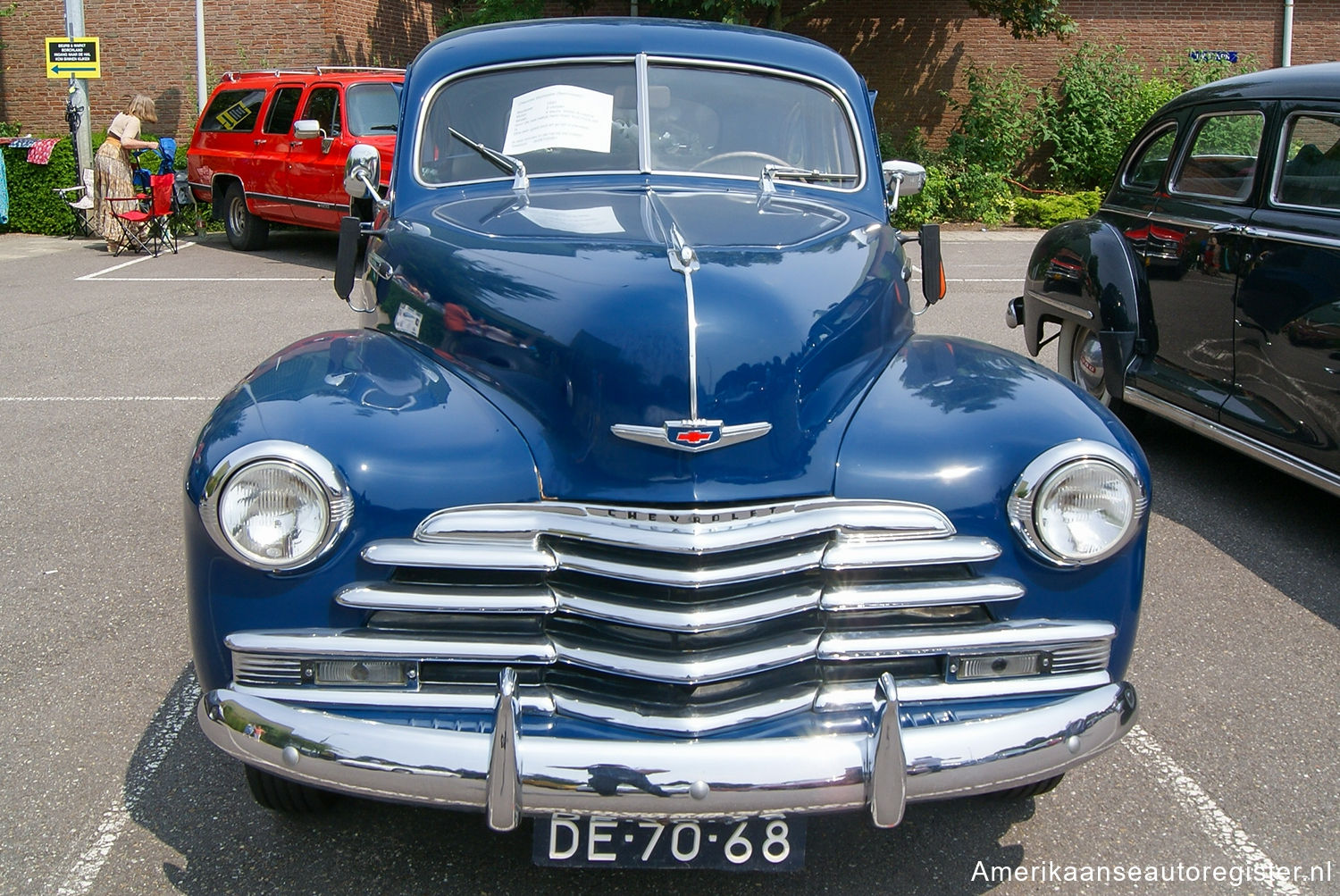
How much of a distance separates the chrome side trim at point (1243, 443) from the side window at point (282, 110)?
10374 mm

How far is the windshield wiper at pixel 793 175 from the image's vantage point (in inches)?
153

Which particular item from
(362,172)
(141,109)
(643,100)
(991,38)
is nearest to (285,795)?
(362,172)

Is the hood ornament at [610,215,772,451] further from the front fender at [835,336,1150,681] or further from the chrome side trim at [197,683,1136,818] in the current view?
the chrome side trim at [197,683,1136,818]

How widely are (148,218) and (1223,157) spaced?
38.4 ft

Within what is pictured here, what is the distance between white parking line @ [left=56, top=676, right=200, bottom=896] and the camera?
8.98 ft

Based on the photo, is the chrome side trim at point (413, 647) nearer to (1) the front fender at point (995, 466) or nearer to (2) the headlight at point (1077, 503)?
(1) the front fender at point (995, 466)

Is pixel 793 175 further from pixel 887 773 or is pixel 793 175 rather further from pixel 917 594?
pixel 887 773

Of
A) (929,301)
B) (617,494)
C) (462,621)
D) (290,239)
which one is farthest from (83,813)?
(290,239)

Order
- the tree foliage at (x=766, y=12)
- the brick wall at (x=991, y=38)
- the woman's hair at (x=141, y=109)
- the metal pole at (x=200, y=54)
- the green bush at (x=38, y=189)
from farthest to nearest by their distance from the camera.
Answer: the brick wall at (x=991, y=38) → the tree foliage at (x=766, y=12) → the metal pole at (x=200, y=54) → the green bush at (x=38, y=189) → the woman's hair at (x=141, y=109)

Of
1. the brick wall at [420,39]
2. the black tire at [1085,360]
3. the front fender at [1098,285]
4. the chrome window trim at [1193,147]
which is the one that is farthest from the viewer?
the brick wall at [420,39]

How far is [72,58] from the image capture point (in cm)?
1455

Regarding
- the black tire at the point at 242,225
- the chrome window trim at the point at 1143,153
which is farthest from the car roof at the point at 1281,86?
the black tire at the point at 242,225

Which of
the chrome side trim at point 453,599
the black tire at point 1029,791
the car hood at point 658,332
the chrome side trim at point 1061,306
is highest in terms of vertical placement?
the car hood at point 658,332

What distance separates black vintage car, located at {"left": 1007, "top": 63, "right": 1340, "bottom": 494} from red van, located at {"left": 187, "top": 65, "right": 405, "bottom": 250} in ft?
25.6
